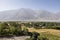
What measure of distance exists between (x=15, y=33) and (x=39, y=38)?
624cm

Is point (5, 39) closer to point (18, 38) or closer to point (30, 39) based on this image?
point (18, 38)

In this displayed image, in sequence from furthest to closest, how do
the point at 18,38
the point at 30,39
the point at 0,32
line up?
the point at 0,32 → the point at 18,38 → the point at 30,39

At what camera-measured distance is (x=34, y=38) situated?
79.0 feet

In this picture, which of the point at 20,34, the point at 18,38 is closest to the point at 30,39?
the point at 18,38

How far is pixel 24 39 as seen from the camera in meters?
24.5

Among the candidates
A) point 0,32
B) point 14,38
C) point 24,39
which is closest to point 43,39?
point 24,39

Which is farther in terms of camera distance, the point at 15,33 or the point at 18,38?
the point at 15,33

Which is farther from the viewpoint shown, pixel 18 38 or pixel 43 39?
pixel 18 38

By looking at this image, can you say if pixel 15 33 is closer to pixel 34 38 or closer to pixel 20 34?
pixel 20 34

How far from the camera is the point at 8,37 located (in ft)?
80.9

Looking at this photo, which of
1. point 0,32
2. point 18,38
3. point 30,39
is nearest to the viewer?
point 30,39

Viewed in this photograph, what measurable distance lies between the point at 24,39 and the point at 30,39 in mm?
1462

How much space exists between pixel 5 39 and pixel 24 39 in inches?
127

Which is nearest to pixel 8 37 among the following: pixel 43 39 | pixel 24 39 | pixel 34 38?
pixel 24 39
